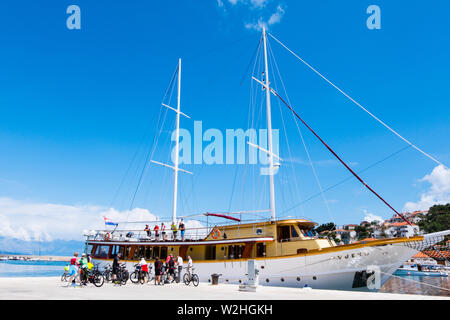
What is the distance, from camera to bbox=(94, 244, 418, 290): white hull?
18.3 meters

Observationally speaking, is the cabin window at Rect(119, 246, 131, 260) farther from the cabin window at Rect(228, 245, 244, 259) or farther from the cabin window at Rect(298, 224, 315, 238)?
the cabin window at Rect(298, 224, 315, 238)

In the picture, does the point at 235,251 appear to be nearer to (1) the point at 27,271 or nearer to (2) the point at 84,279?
(2) the point at 84,279

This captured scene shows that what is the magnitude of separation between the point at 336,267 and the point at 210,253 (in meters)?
9.86

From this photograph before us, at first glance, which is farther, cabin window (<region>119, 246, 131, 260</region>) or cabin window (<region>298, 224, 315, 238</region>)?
cabin window (<region>119, 246, 131, 260</region>)

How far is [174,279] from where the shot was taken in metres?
20.9

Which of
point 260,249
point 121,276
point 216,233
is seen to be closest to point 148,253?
point 216,233

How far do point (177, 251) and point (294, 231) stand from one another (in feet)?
33.1

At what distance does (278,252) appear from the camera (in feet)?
71.2

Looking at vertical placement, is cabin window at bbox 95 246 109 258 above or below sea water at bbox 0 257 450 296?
above

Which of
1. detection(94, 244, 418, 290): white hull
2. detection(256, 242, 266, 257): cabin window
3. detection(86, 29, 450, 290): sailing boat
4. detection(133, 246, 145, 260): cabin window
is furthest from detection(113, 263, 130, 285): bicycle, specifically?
detection(133, 246, 145, 260): cabin window

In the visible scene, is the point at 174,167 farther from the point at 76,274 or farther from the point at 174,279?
the point at 76,274

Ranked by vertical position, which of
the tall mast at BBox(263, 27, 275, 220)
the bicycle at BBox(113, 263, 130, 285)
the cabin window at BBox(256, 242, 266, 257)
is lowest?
the bicycle at BBox(113, 263, 130, 285)
